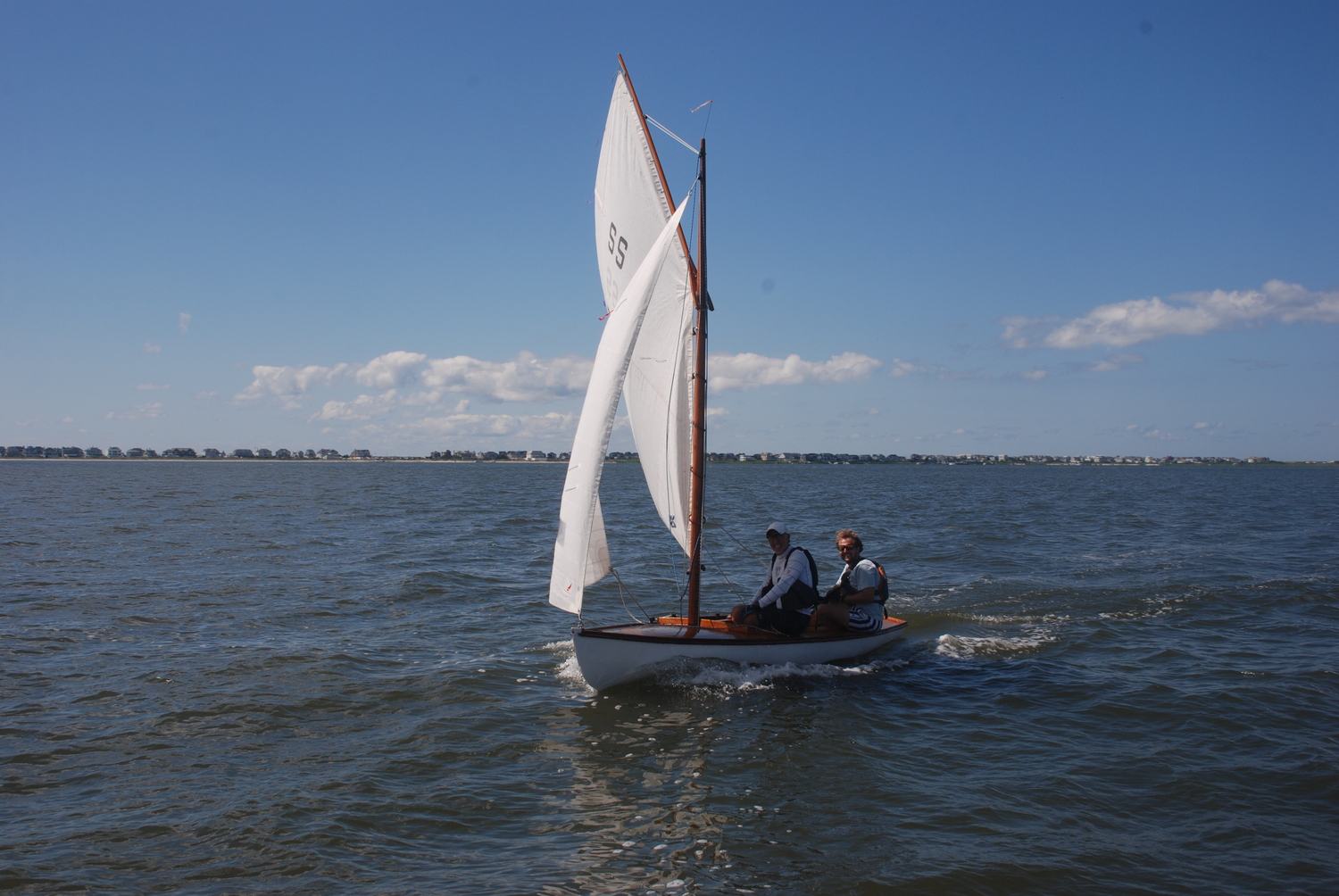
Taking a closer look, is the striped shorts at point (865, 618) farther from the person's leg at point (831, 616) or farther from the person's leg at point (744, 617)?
the person's leg at point (744, 617)

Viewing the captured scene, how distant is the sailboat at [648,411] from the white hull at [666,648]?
0.02 metres

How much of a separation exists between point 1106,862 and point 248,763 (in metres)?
8.60

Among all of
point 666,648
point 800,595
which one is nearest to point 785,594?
point 800,595

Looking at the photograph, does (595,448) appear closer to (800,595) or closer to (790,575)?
(790,575)

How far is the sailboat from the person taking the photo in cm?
1125

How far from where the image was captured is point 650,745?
9.77m

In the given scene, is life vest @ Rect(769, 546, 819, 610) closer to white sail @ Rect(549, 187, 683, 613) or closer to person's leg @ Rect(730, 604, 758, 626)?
person's leg @ Rect(730, 604, 758, 626)

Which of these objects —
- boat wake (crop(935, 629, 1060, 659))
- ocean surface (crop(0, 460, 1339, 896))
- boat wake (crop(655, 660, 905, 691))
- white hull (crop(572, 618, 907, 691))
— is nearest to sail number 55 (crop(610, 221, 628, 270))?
white hull (crop(572, 618, 907, 691))

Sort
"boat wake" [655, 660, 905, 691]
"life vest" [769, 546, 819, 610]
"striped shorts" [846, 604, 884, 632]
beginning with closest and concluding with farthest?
"boat wake" [655, 660, 905, 691]
"life vest" [769, 546, 819, 610]
"striped shorts" [846, 604, 884, 632]


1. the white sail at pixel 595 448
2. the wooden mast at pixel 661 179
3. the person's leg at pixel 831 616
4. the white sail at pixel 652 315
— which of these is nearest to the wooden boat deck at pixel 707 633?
the person's leg at pixel 831 616

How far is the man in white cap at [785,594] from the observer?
39.6ft

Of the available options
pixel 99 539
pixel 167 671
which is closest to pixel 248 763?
pixel 167 671

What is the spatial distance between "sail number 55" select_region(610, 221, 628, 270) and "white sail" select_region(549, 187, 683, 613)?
51.2 inches

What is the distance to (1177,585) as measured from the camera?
19.9 meters
